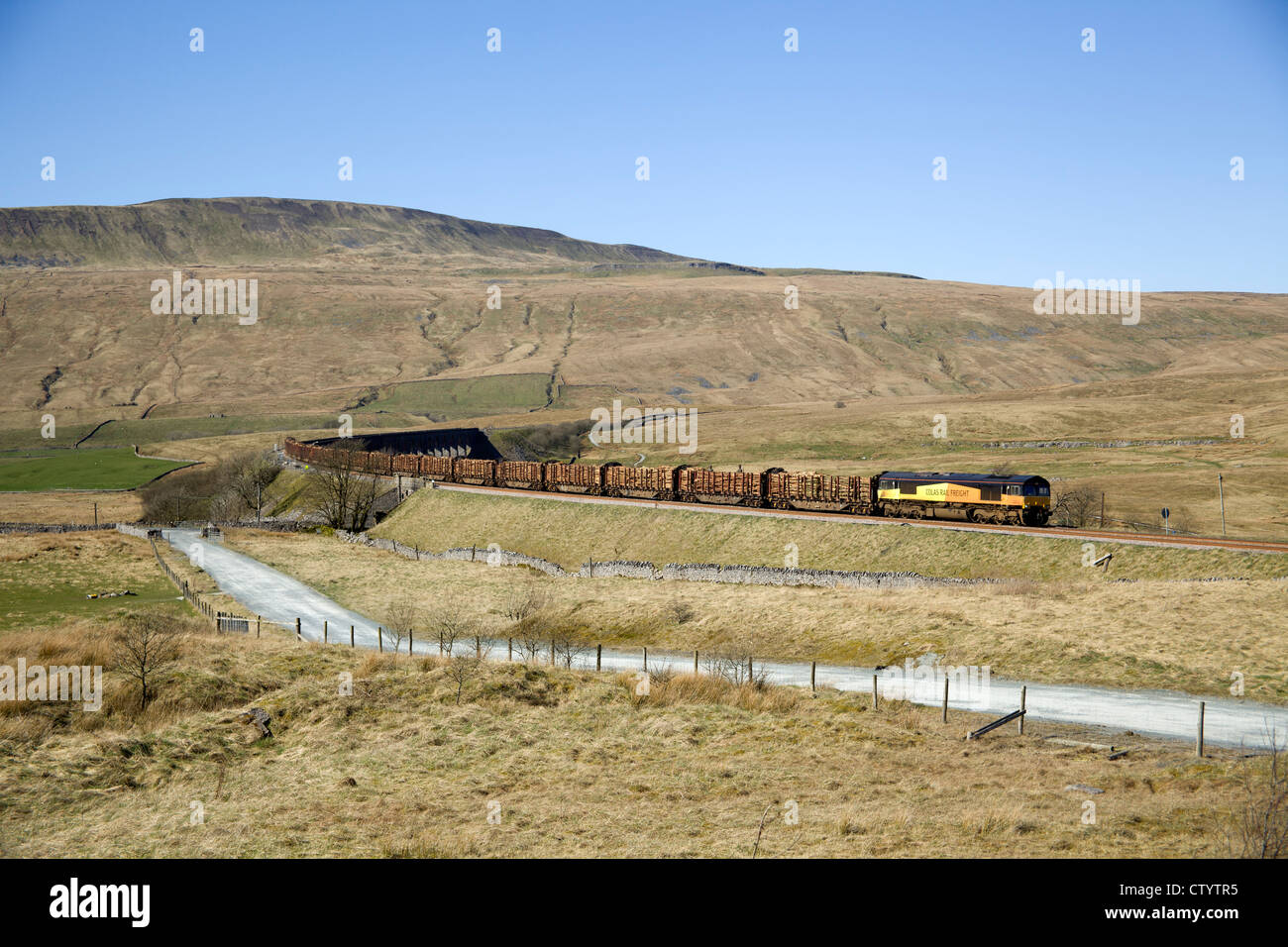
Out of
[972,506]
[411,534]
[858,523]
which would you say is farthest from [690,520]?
[411,534]

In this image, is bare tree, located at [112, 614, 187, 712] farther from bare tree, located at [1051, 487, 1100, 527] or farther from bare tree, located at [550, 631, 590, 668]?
bare tree, located at [1051, 487, 1100, 527]

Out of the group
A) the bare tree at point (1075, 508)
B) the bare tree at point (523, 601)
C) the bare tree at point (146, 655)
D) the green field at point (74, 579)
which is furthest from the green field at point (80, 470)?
the bare tree at point (1075, 508)

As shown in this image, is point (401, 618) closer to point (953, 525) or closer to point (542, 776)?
point (542, 776)

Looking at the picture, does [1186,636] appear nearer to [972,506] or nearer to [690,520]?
[972,506]

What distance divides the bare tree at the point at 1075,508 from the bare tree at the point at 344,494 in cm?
5587

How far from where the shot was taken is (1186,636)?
3291cm

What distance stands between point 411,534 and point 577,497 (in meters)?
14.3

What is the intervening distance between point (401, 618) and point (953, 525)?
31.5 meters

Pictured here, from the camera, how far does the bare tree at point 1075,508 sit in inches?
2498

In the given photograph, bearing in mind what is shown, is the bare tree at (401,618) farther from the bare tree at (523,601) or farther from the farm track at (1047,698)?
the bare tree at (523,601)

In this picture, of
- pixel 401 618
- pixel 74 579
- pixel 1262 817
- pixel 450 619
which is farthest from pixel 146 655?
pixel 74 579

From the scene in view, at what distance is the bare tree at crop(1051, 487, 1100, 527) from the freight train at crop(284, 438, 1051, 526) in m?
5.78

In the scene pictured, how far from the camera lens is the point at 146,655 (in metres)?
24.8
